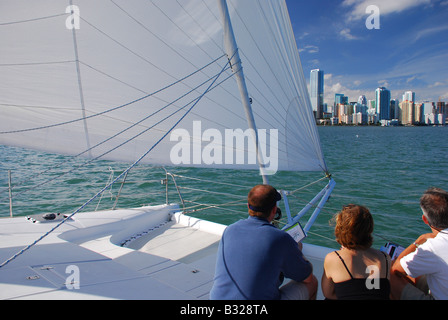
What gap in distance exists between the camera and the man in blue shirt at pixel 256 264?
1.53 m

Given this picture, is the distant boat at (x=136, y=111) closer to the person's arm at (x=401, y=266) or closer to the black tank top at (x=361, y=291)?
the black tank top at (x=361, y=291)

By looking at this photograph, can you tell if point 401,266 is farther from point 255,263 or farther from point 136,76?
point 136,76

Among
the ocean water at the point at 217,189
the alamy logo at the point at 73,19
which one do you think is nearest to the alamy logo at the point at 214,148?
the ocean water at the point at 217,189

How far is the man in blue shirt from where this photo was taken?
5.03 feet

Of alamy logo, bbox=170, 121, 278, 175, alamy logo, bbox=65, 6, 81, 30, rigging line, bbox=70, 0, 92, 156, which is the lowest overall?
alamy logo, bbox=170, 121, 278, 175

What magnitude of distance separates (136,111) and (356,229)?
2266 millimetres

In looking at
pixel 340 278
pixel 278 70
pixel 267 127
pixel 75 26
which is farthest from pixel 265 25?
pixel 340 278

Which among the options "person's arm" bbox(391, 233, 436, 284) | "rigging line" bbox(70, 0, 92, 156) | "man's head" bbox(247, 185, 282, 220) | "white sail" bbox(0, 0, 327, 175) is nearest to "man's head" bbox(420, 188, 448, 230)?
"person's arm" bbox(391, 233, 436, 284)

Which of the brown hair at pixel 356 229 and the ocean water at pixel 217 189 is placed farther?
the ocean water at pixel 217 189

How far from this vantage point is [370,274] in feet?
5.28

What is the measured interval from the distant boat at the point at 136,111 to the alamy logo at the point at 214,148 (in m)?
0.01

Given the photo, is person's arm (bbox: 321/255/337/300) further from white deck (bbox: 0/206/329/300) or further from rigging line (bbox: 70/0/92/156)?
rigging line (bbox: 70/0/92/156)
